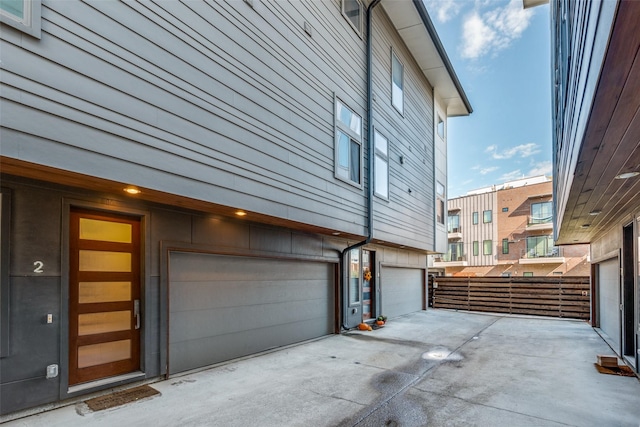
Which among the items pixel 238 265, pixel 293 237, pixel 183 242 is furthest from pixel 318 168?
pixel 183 242

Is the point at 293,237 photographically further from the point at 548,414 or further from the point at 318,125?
the point at 548,414

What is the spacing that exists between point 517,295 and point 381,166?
23.9 feet

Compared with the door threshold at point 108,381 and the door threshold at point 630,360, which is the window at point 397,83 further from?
the door threshold at point 108,381

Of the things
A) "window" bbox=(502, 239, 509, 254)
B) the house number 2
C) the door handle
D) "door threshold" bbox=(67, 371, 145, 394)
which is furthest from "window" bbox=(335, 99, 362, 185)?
"window" bbox=(502, 239, 509, 254)

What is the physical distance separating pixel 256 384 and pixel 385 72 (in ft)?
25.1

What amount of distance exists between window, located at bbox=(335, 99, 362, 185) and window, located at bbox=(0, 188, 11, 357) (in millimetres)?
4607

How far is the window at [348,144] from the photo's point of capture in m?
6.74

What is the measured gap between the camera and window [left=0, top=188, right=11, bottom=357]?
10.6ft

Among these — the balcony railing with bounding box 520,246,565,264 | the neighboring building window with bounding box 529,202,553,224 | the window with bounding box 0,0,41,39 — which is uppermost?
the window with bounding box 0,0,41,39

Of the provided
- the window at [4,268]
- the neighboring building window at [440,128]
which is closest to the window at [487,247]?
the neighboring building window at [440,128]

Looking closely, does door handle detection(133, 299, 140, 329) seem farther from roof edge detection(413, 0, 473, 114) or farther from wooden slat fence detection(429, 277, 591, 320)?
wooden slat fence detection(429, 277, 591, 320)

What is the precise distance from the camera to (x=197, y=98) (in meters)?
3.98

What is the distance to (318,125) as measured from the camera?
6133 mm

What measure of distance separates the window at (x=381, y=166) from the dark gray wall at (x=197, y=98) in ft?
3.08
